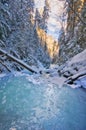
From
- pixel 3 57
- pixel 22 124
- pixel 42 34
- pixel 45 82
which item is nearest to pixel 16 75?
pixel 45 82

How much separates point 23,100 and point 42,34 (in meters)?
58.0

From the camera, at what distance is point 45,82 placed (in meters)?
16.3

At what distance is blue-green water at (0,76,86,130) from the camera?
7590 millimetres

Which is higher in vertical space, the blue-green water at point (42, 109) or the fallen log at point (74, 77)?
the fallen log at point (74, 77)

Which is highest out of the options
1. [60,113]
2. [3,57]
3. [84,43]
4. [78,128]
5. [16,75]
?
[84,43]

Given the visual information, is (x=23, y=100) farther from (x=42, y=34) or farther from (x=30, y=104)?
(x=42, y=34)

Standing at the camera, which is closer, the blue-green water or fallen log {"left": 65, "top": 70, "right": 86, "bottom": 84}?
the blue-green water

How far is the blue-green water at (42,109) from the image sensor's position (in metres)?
7.59

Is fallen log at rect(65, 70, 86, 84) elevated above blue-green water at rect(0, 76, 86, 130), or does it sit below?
above

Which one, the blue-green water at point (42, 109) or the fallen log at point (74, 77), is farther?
the fallen log at point (74, 77)

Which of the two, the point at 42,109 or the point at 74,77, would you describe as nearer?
the point at 42,109

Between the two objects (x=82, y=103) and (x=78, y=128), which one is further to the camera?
(x=82, y=103)

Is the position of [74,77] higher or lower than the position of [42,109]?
higher

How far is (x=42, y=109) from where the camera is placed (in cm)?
942
